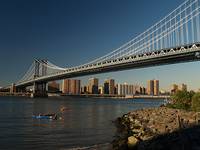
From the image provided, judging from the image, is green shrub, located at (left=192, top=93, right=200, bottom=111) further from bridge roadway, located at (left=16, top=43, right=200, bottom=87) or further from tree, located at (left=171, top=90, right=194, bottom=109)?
bridge roadway, located at (left=16, top=43, right=200, bottom=87)


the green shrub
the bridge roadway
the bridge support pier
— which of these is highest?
the bridge roadway

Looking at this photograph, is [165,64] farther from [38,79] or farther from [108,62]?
[38,79]

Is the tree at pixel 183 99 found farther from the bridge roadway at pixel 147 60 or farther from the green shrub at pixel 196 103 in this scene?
the bridge roadway at pixel 147 60

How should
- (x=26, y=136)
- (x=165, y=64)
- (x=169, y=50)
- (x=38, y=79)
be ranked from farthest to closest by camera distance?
1. (x=38, y=79)
2. (x=165, y=64)
3. (x=169, y=50)
4. (x=26, y=136)

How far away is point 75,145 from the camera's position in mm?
20406

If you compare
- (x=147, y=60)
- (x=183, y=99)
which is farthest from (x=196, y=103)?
(x=147, y=60)

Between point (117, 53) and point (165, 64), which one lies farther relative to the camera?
point (117, 53)

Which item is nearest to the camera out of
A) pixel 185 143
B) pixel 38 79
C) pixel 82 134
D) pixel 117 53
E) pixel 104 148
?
pixel 185 143

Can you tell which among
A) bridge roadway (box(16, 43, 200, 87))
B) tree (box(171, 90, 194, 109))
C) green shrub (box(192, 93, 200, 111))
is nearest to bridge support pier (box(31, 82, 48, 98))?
bridge roadway (box(16, 43, 200, 87))

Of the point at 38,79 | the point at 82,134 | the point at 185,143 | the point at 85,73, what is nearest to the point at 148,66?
the point at 85,73

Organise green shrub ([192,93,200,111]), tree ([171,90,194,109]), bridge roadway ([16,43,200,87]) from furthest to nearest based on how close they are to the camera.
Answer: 1. bridge roadway ([16,43,200,87])
2. tree ([171,90,194,109])
3. green shrub ([192,93,200,111])

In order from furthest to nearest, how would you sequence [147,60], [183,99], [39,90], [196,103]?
[39,90], [147,60], [183,99], [196,103]

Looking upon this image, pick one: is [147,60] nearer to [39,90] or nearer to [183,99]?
[183,99]

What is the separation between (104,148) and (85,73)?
66.2 metres
